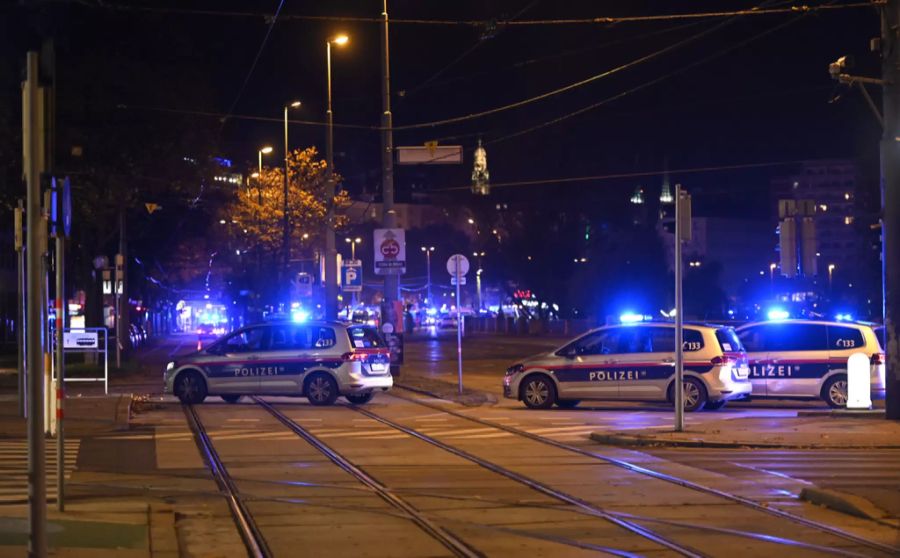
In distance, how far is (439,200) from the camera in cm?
11194

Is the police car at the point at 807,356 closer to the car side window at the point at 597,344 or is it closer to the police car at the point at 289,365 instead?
the car side window at the point at 597,344

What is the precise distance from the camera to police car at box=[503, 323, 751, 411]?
21.9 m

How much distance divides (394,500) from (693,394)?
11542 millimetres

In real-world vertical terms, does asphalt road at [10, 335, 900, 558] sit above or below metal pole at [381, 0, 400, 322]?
below

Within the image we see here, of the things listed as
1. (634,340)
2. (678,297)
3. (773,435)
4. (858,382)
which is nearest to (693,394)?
(634,340)

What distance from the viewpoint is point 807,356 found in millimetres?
22844

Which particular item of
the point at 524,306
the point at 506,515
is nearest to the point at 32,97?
the point at 506,515

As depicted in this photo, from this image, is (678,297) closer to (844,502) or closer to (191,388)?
(844,502)

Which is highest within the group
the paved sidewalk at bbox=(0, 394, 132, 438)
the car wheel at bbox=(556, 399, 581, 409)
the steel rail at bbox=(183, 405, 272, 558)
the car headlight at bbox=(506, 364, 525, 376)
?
the car headlight at bbox=(506, 364, 525, 376)

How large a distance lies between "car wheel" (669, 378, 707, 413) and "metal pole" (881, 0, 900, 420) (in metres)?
3.82

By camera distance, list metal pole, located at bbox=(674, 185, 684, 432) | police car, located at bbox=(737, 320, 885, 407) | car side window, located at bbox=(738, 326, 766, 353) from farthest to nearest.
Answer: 1. car side window, located at bbox=(738, 326, 766, 353)
2. police car, located at bbox=(737, 320, 885, 407)
3. metal pole, located at bbox=(674, 185, 684, 432)

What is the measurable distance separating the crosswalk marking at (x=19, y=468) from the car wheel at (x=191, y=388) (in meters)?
6.90

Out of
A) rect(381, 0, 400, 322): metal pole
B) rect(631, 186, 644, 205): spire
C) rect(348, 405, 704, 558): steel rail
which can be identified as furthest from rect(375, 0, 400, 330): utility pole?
rect(631, 186, 644, 205): spire

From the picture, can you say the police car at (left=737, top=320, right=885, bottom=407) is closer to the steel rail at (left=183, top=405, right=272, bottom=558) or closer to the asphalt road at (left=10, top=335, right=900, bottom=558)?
the asphalt road at (left=10, top=335, right=900, bottom=558)
